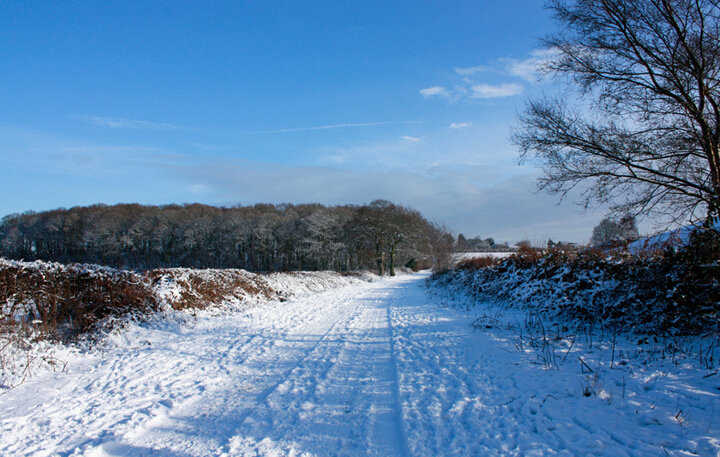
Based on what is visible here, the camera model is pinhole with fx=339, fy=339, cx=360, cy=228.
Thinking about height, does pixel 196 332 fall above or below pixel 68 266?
below

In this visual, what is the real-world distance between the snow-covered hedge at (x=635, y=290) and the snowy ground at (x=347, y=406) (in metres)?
2.19

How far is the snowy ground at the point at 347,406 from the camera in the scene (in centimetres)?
321

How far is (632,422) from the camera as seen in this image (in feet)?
11.2

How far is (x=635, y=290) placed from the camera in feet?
22.4

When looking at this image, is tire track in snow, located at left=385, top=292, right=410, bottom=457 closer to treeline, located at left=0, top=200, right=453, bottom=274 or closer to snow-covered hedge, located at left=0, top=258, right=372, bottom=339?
snow-covered hedge, located at left=0, top=258, right=372, bottom=339

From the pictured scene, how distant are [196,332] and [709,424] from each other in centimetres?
936

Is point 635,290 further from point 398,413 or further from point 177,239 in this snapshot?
point 177,239

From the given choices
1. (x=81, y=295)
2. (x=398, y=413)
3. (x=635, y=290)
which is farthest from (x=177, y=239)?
(x=635, y=290)

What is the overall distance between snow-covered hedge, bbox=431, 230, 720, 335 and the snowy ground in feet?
7.18

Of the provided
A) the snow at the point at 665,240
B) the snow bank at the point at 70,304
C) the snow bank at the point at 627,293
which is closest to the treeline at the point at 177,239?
the snow bank at the point at 70,304

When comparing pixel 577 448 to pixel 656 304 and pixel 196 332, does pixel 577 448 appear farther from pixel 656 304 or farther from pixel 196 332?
pixel 196 332

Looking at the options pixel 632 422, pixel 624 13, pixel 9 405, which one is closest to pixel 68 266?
pixel 9 405

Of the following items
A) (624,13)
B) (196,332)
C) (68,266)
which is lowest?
(196,332)

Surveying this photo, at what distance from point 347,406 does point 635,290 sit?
6.39 m
